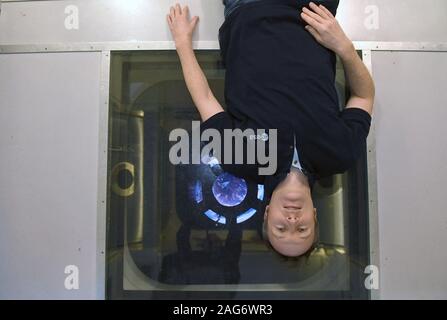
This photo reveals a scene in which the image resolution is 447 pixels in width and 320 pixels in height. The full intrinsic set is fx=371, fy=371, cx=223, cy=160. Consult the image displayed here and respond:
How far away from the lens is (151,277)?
1.40m

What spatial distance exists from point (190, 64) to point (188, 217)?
1.85 ft

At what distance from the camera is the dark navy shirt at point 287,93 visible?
1.20 m

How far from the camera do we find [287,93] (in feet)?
3.96

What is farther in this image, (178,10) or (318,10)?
(178,10)

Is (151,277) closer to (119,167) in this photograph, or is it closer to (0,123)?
(119,167)

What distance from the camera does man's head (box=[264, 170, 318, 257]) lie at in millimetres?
1218

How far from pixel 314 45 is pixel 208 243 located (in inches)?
31.6

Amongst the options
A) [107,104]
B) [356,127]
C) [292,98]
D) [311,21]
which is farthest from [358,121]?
[107,104]

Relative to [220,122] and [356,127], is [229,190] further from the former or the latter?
[356,127]

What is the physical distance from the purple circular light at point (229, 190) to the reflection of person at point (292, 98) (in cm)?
12

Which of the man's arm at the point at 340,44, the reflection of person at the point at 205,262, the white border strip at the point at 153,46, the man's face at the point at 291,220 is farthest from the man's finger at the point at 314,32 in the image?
the reflection of person at the point at 205,262

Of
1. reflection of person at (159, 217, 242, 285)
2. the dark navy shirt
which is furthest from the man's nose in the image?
reflection of person at (159, 217, 242, 285)

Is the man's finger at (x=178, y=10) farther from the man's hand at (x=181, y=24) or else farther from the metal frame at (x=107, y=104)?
the metal frame at (x=107, y=104)

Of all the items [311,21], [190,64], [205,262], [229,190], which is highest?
[311,21]
